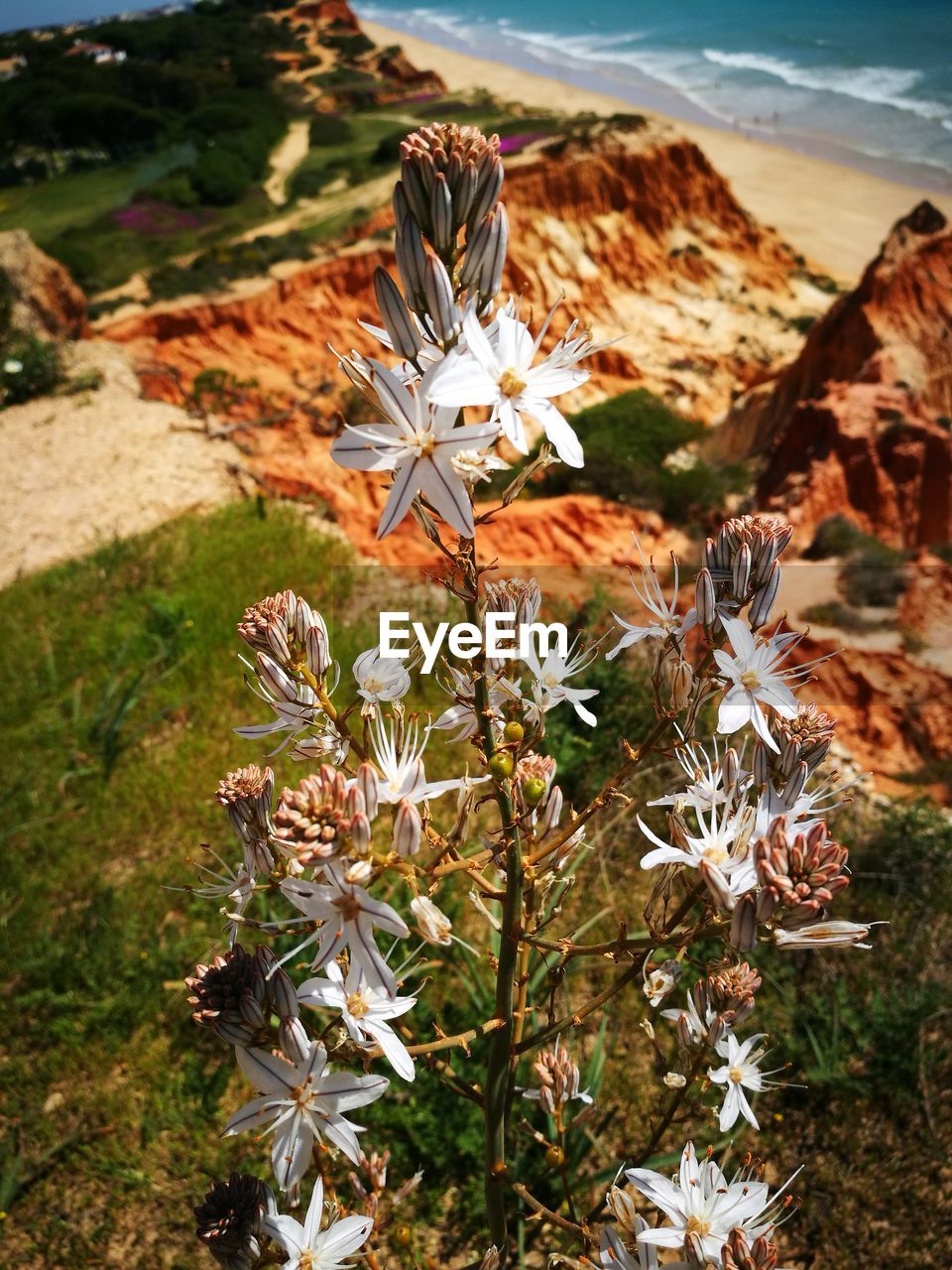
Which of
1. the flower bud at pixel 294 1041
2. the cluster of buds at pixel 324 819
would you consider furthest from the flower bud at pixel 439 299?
the flower bud at pixel 294 1041

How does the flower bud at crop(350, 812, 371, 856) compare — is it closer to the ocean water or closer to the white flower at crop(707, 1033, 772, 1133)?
the white flower at crop(707, 1033, 772, 1133)

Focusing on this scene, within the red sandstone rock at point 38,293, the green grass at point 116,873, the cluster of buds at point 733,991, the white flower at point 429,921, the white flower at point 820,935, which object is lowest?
the green grass at point 116,873

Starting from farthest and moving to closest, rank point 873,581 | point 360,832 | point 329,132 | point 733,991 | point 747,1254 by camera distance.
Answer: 1. point 329,132
2. point 873,581
3. point 733,991
4. point 747,1254
5. point 360,832

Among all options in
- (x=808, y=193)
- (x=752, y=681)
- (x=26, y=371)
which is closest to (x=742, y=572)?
(x=752, y=681)

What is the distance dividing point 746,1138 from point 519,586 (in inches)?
92.6

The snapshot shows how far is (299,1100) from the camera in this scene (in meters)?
1.09

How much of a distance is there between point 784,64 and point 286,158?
A: 37.3m

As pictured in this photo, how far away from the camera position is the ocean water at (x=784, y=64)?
36.0m

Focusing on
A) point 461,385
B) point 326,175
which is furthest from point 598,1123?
point 326,175

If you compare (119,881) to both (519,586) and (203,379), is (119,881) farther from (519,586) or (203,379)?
(203,379)

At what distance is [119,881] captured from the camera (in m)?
3.64

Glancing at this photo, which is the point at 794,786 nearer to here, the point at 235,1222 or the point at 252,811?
the point at 252,811

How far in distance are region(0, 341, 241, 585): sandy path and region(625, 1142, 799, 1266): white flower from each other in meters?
6.71

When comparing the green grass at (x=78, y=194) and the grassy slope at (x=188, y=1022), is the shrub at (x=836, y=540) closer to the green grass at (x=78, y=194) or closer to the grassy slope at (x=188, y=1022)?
the grassy slope at (x=188, y=1022)
